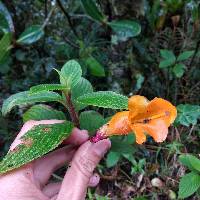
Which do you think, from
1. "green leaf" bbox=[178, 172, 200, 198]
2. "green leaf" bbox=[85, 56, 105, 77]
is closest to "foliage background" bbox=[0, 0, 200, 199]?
"green leaf" bbox=[85, 56, 105, 77]

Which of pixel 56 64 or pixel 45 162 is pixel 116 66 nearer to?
pixel 56 64

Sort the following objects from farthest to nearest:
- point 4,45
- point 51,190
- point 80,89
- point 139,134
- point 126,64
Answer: point 126,64, point 4,45, point 51,190, point 80,89, point 139,134

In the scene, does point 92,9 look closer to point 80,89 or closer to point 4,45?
point 4,45

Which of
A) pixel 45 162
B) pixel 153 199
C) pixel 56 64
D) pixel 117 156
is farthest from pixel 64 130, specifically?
pixel 153 199

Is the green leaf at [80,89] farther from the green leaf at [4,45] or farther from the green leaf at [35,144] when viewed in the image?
the green leaf at [4,45]

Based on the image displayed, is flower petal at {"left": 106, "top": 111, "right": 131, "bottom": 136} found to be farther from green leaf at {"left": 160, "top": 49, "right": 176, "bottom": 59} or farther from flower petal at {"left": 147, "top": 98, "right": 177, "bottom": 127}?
green leaf at {"left": 160, "top": 49, "right": 176, "bottom": 59}

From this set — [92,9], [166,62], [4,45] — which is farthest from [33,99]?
[166,62]

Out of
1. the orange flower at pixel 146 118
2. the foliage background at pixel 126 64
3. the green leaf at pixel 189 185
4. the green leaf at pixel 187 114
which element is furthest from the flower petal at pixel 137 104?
the foliage background at pixel 126 64

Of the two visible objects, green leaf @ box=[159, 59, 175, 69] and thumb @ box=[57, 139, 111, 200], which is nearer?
thumb @ box=[57, 139, 111, 200]
